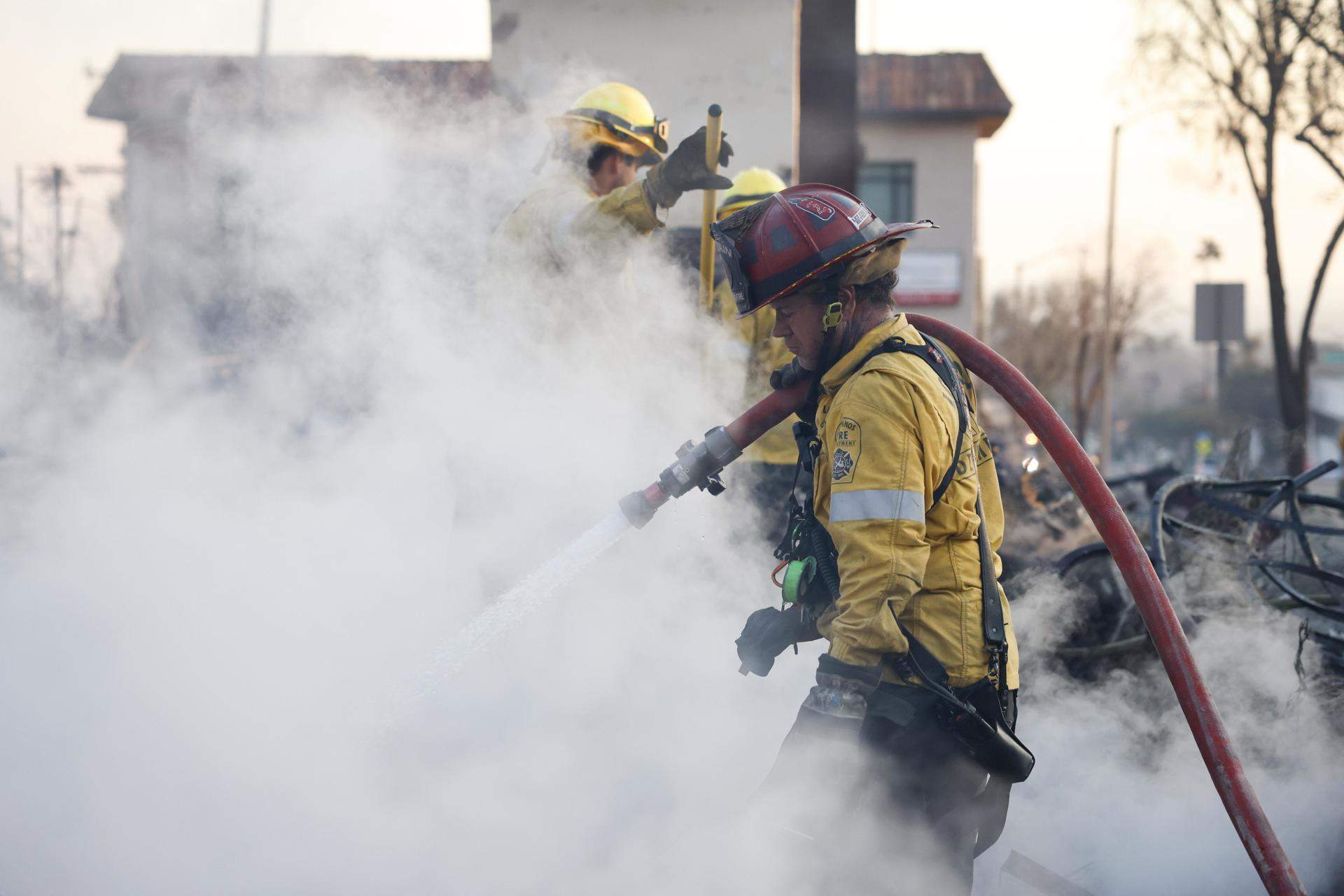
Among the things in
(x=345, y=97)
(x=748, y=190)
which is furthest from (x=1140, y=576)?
(x=345, y=97)

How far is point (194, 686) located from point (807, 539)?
2.32 m

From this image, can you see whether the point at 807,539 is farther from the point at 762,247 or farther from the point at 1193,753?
the point at 1193,753

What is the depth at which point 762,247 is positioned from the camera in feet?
7.57

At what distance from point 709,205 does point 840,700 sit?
6.39 feet

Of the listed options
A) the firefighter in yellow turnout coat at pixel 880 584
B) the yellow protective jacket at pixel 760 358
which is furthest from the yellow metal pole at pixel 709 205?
the firefighter in yellow turnout coat at pixel 880 584

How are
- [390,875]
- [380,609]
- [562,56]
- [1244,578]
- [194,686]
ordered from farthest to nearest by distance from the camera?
[562,56] < [380,609] < [1244,578] < [194,686] < [390,875]

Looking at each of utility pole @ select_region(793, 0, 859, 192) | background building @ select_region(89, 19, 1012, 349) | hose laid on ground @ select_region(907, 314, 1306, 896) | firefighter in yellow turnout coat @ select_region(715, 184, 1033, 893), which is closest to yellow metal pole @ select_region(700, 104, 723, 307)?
firefighter in yellow turnout coat @ select_region(715, 184, 1033, 893)

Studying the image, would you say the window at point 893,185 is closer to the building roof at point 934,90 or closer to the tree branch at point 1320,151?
the building roof at point 934,90

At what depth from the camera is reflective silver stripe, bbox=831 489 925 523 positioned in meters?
2.04

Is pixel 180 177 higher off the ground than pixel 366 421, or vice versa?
pixel 180 177

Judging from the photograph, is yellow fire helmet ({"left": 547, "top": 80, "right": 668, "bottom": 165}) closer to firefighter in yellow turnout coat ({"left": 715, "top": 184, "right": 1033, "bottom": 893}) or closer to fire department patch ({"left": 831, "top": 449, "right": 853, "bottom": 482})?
firefighter in yellow turnout coat ({"left": 715, "top": 184, "right": 1033, "bottom": 893})

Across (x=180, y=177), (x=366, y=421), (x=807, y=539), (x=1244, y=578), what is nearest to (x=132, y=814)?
(x=366, y=421)

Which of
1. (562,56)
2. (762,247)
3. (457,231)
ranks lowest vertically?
(762,247)

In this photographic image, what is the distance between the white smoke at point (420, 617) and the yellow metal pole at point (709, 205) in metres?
0.22
